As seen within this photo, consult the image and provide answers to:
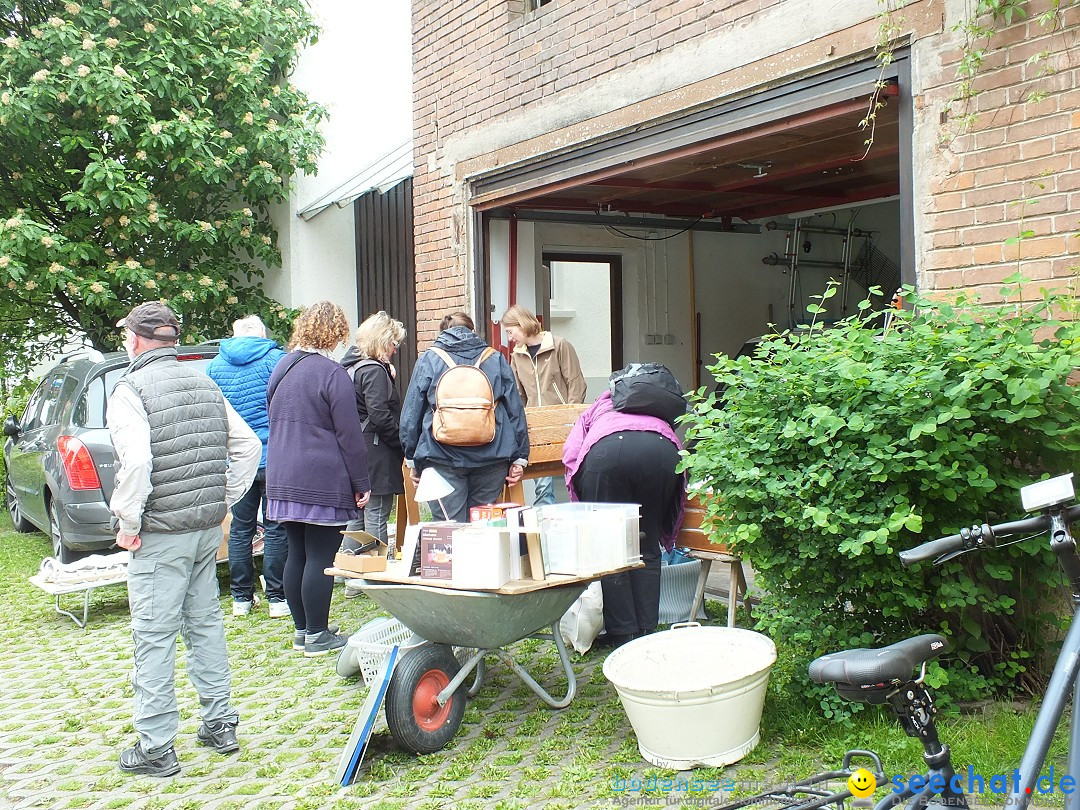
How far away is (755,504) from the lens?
4.20m

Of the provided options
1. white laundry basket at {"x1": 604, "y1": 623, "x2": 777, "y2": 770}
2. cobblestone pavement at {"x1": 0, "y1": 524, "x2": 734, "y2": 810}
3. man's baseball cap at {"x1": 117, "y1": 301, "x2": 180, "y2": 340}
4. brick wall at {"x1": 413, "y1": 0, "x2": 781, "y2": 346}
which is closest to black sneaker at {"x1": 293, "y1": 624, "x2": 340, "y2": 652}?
cobblestone pavement at {"x1": 0, "y1": 524, "x2": 734, "y2": 810}

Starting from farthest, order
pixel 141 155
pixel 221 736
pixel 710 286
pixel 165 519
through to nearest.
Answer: pixel 710 286
pixel 141 155
pixel 221 736
pixel 165 519

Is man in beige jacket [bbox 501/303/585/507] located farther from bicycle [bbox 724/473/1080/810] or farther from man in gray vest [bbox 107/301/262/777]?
bicycle [bbox 724/473/1080/810]

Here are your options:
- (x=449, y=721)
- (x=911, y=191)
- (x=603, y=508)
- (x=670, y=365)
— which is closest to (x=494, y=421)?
(x=603, y=508)

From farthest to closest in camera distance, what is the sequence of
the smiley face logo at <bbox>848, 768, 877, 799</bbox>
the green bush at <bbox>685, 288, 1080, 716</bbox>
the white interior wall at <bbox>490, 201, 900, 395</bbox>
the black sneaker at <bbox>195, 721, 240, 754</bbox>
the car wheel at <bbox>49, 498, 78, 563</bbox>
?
the white interior wall at <bbox>490, 201, 900, 395</bbox> → the car wheel at <bbox>49, 498, 78, 563</bbox> → the black sneaker at <bbox>195, 721, 240, 754</bbox> → the green bush at <bbox>685, 288, 1080, 716</bbox> → the smiley face logo at <bbox>848, 768, 877, 799</bbox>

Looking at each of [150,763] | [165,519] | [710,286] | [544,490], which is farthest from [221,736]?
[710,286]

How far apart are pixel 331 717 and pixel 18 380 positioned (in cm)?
1076

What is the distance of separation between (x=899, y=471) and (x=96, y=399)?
239 inches

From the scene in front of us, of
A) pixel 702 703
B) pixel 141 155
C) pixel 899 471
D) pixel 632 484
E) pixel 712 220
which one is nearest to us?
pixel 899 471

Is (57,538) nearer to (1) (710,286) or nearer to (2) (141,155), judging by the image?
(2) (141,155)

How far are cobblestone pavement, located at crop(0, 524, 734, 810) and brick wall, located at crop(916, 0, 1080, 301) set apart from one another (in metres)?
2.59

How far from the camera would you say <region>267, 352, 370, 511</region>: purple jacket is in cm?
549

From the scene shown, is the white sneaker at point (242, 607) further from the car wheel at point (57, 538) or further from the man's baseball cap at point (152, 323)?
the man's baseball cap at point (152, 323)

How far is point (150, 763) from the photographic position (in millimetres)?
4168
